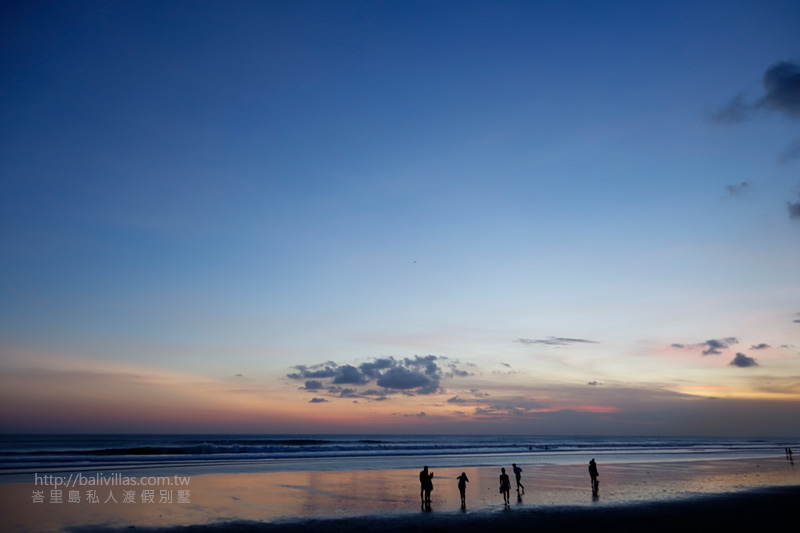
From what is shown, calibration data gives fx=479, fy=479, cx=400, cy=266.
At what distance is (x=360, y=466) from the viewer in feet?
145

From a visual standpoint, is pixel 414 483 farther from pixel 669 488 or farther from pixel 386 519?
pixel 669 488

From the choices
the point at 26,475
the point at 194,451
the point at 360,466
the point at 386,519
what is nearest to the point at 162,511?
the point at 386,519

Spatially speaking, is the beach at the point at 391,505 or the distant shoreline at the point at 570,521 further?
the beach at the point at 391,505

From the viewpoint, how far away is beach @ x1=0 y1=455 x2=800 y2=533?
18594 millimetres

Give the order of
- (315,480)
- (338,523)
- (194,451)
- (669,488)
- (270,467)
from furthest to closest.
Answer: (194,451) < (270,467) < (315,480) < (669,488) < (338,523)

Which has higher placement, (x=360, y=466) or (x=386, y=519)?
(x=386, y=519)

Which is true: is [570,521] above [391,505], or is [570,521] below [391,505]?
above

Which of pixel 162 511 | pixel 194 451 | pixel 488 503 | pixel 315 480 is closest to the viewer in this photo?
pixel 162 511

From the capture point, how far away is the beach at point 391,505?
18.6 meters

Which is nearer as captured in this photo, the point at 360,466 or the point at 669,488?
the point at 669,488

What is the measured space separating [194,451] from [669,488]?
180 ft

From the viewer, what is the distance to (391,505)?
23062mm

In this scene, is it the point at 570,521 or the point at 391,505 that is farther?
the point at 391,505

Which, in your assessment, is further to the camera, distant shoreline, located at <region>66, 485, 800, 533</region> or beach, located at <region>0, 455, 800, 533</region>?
beach, located at <region>0, 455, 800, 533</region>
